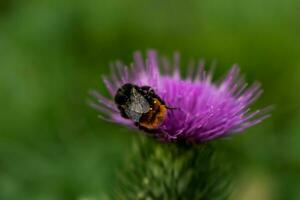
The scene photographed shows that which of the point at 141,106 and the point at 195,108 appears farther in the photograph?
the point at 195,108

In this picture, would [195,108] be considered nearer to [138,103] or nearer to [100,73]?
[138,103]

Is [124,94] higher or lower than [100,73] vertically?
lower

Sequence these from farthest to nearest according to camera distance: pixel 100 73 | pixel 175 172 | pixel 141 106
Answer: pixel 100 73
pixel 175 172
pixel 141 106

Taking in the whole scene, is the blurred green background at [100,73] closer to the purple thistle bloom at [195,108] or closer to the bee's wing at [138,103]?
the purple thistle bloom at [195,108]

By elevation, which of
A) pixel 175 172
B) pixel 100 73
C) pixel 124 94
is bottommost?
pixel 175 172

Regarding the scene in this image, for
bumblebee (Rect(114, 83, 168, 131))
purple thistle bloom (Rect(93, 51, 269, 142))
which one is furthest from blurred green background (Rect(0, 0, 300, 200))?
bumblebee (Rect(114, 83, 168, 131))

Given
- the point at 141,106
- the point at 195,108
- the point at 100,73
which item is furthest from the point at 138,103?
the point at 100,73

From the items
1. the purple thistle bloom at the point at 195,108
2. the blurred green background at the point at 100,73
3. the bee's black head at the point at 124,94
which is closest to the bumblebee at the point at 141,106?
the bee's black head at the point at 124,94
